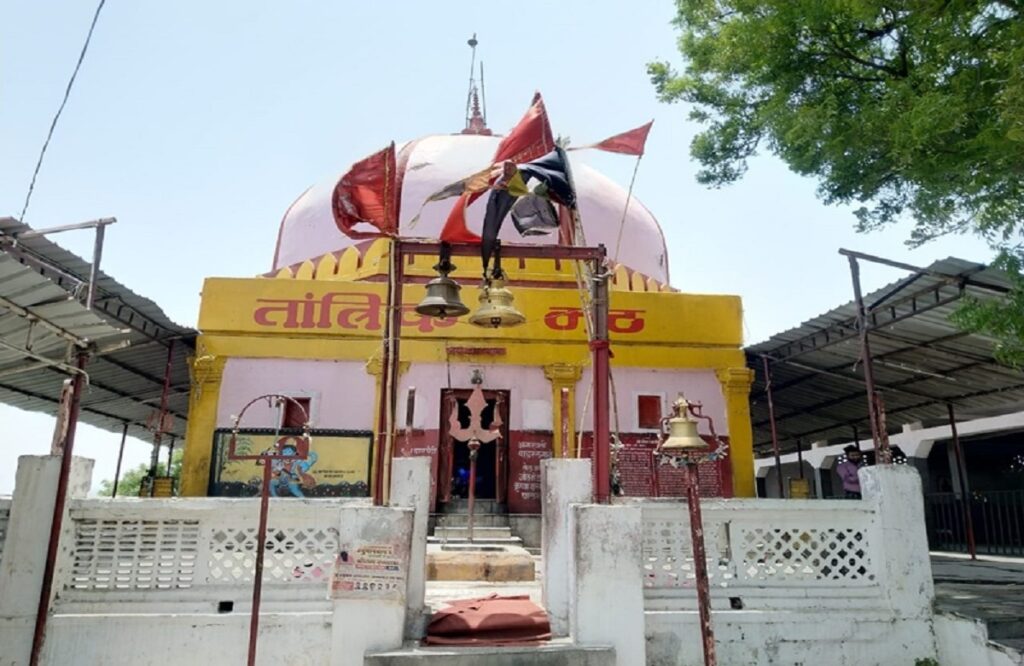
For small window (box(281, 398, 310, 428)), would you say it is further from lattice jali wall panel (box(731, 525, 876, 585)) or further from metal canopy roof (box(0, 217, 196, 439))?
lattice jali wall panel (box(731, 525, 876, 585))

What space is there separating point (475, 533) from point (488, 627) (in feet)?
19.8

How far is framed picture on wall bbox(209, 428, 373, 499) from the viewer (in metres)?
11.6

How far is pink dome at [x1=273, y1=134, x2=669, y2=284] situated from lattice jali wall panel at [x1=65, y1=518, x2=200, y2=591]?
9.89 metres

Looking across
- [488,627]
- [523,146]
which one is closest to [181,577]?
[488,627]

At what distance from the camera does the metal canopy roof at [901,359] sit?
9.42 meters

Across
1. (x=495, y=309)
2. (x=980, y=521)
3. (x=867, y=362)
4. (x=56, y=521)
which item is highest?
(x=867, y=362)

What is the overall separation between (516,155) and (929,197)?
3968 mm

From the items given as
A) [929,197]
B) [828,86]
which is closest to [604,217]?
[828,86]

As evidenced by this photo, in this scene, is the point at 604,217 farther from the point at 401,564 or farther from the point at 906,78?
the point at 401,564

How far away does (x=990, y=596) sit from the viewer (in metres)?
7.29

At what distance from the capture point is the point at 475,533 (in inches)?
457

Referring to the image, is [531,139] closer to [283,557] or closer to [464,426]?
[283,557]

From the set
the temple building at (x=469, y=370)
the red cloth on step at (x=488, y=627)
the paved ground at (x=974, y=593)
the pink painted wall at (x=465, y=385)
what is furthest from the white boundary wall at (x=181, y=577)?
the pink painted wall at (x=465, y=385)

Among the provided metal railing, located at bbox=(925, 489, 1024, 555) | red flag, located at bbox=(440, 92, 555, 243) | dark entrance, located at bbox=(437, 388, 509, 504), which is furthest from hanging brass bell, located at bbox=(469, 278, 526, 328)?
metal railing, located at bbox=(925, 489, 1024, 555)
